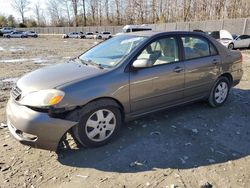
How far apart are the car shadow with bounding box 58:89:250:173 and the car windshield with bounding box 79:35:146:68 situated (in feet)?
3.72

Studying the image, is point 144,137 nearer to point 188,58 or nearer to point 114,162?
point 114,162

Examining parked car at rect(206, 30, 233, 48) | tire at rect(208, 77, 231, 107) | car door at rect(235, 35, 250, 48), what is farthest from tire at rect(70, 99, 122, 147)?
car door at rect(235, 35, 250, 48)

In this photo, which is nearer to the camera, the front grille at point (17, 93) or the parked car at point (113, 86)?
the parked car at point (113, 86)

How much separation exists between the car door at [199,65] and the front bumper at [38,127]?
2285 mm

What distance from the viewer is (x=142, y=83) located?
405 cm

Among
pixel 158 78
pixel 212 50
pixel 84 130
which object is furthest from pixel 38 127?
pixel 212 50

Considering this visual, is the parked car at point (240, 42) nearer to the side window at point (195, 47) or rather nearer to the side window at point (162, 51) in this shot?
the side window at point (195, 47)

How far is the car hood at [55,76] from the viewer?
11.7ft

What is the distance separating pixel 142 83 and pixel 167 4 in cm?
5739

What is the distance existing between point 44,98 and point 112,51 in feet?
4.96

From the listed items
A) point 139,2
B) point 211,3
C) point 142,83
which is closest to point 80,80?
point 142,83

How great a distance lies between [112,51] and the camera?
4.40 meters

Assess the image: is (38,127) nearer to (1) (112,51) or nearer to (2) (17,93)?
(2) (17,93)

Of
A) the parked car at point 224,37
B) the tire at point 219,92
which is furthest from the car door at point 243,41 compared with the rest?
the tire at point 219,92
